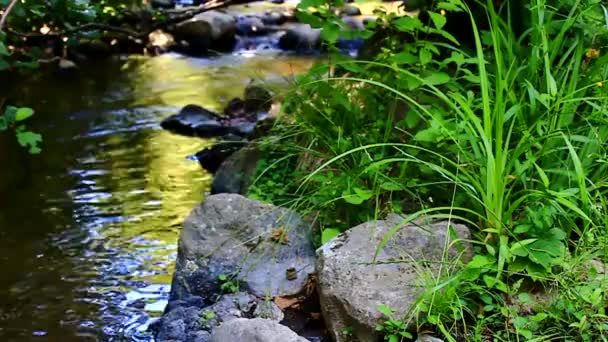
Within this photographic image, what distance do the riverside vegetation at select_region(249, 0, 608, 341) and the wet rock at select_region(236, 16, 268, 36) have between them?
829 cm

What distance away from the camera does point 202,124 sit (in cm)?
634

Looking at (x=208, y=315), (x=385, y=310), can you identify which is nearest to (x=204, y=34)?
(x=208, y=315)

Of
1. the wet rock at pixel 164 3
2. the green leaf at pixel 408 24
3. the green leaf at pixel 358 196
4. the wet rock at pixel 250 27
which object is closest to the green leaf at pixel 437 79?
the green leaf at pixel 408 24

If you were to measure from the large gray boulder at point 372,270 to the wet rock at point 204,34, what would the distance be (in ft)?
26.2

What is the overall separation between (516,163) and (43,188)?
12.0 feet

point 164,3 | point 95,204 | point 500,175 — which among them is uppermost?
point 500,175

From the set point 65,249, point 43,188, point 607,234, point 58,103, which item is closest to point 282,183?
point 65,249

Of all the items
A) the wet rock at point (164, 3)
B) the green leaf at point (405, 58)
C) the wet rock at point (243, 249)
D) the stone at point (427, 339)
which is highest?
the green leaf at point (405, 58)

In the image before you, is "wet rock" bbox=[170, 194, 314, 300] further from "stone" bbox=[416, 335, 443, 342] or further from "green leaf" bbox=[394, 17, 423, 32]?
"green leaf" bbox=[394, 17, 423, 32]

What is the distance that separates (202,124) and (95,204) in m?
1.82

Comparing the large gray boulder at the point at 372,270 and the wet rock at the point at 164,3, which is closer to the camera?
the large gray boulder at the point at 372,270

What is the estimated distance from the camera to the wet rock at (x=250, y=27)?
11461 millimetres

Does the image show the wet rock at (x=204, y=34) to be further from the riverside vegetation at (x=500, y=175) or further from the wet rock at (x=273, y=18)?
the riverside vegetation at (x=500, y=175)

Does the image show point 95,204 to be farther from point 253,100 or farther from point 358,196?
point 358,196
